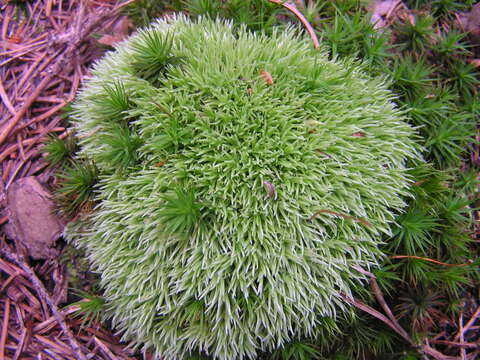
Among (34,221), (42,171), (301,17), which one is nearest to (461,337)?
(301,17)

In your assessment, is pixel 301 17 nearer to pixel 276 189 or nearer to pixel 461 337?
pixel 276 189

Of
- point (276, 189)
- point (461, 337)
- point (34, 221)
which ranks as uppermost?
point (276, 189)

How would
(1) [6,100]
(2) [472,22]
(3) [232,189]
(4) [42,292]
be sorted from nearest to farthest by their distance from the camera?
(3) [232,189] → (4) [42,292] → (2) [472,22] → (1) [6,100]

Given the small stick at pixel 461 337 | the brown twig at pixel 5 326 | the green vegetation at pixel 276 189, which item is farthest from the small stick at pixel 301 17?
the brown twig at pixel 5 326

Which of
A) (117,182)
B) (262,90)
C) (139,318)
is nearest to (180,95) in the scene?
(262,90)

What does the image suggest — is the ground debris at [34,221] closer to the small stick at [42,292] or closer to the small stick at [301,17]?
the small stick at [42,292]
